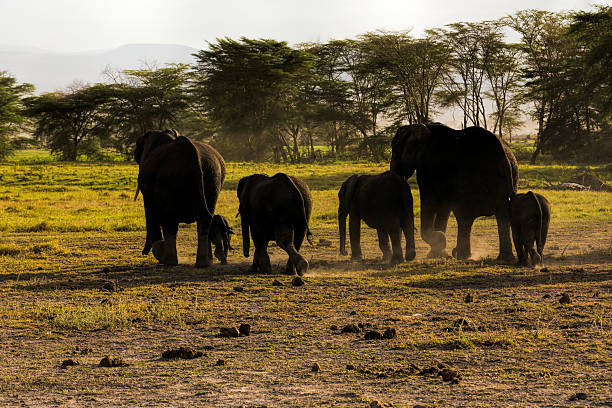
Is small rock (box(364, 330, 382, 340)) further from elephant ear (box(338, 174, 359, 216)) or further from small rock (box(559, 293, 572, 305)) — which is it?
elephant ear (box(338, 174, 359, 216))

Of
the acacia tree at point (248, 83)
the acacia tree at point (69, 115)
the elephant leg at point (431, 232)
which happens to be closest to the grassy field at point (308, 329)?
the elephant leg at point (431, 232)

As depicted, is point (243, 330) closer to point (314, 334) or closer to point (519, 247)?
point (314, 334)

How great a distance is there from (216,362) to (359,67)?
58.8m

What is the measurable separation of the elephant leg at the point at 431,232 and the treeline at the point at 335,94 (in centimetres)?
4517

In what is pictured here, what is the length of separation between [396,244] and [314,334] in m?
5.22

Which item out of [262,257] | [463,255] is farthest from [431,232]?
[262,257]

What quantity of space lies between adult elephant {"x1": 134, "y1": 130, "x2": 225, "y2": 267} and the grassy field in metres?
0.49

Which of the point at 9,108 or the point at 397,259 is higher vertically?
the point at 9,108

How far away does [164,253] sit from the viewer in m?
13.1

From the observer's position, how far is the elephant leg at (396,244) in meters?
12.7

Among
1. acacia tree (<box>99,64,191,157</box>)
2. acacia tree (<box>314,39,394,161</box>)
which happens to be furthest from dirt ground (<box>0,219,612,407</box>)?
acacia tree (<box>99,64,191,157</box>)

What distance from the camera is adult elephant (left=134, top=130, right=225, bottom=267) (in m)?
12.7

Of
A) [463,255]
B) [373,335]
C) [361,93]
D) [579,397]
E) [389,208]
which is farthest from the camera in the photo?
[361,93]

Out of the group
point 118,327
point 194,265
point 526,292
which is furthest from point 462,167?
point 118,327
